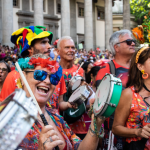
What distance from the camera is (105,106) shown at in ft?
5.79

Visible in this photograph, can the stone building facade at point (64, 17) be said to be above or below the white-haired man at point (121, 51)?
above

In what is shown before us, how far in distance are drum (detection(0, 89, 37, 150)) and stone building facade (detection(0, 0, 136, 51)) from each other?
65.1 feet


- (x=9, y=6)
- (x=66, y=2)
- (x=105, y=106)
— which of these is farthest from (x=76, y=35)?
(x=105, y=106)

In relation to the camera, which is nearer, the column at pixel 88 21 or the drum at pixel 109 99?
the drum at pixel 109 99

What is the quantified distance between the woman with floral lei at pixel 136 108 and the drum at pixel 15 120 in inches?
64.7

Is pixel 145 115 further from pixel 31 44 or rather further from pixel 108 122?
pixel 31 44

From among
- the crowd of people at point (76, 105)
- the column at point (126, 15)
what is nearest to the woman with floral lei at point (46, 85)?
the crowd of people at point (76, 105)

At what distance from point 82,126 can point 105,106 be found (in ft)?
6.95

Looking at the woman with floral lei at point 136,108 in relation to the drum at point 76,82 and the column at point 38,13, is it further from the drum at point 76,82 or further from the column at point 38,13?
the column at point 38,13

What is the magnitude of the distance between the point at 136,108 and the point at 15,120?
186 centimetres

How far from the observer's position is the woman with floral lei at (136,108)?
7.73 ft

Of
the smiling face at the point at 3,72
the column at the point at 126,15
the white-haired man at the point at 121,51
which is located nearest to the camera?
the white-haired man at the point at 121,51

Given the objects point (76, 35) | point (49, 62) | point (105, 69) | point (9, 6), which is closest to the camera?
point (49, 62)

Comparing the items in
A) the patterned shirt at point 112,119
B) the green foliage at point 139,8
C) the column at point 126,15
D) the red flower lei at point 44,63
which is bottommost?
the patterned shirt at point 112,119
